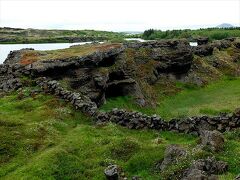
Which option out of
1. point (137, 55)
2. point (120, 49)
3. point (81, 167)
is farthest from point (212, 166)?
point (137, 55)

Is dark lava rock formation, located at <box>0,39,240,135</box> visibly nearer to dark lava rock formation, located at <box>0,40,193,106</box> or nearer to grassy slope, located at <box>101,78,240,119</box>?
dark lava rock formation, located at <box>0,40,193,106</box>

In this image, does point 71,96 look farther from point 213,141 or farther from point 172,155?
point 213,141

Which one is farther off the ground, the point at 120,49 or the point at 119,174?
the point at 120,49

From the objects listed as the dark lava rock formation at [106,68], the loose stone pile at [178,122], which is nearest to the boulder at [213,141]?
the loose stone pile at [178,122]

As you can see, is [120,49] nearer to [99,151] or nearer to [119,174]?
[99,151]

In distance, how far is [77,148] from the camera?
104ft

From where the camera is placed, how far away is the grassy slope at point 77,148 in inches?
1096

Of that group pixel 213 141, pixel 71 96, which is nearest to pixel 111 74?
pixel 71 96

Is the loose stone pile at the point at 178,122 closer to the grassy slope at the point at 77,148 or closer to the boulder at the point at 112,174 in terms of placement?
the grassy slope at the point at 77,148

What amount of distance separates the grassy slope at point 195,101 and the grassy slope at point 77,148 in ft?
46.8

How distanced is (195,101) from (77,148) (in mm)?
32948

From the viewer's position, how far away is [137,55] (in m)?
69.4

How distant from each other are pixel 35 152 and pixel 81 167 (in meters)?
4.40

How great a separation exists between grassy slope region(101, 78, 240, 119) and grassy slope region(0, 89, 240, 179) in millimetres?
14256
